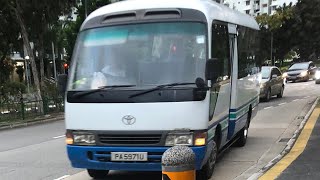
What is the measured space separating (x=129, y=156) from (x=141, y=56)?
4.91ft

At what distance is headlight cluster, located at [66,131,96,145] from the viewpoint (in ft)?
24.1

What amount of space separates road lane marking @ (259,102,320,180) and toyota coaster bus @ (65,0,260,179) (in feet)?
3.14

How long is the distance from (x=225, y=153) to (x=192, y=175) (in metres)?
6.11

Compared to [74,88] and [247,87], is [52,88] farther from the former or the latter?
[74,88]

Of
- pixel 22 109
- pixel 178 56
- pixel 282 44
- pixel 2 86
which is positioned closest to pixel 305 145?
pixel 178 56

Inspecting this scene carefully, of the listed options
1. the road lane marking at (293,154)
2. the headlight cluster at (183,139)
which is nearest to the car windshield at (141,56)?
the headlight cluster at (183,139)

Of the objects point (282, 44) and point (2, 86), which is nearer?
point (2, 86)

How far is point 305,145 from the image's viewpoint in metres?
10.3

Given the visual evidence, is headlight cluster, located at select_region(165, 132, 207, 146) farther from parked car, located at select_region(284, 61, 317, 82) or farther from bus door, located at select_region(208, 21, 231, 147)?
parked car, located at select_region(284, 61, 317, 82)

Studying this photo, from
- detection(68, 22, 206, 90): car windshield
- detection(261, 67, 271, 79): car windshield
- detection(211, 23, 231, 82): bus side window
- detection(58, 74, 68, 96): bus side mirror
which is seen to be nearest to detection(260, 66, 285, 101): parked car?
detection(261, 67, 271, 79): car windshield

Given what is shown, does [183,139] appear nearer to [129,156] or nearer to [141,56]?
[129,156]

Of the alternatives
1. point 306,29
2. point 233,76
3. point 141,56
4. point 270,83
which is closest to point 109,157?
point 141,56

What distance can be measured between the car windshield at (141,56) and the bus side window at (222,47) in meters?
0.50

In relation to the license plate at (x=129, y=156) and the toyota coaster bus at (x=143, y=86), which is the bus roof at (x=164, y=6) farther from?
the license plate at (x=129, y=156)
